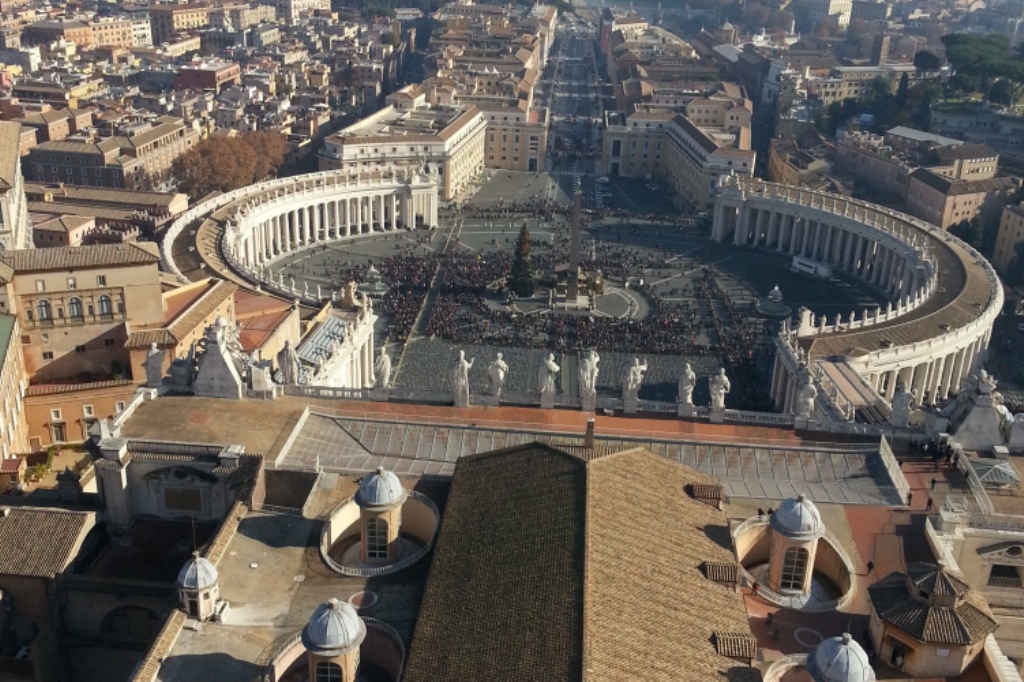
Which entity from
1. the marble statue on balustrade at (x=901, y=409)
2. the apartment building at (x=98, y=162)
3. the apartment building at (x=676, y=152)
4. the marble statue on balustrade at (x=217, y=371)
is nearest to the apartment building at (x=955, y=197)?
the apartment building at (x=676, y=152)

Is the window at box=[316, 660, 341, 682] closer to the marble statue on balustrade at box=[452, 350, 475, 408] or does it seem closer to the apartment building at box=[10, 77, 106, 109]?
the marble statue on balustrade at box=[452, 350, 475, 408]

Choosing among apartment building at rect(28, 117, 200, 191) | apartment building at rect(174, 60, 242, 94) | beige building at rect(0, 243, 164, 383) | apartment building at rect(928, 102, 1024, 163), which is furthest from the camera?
apartment building at rect(174, 60, 242, 94)

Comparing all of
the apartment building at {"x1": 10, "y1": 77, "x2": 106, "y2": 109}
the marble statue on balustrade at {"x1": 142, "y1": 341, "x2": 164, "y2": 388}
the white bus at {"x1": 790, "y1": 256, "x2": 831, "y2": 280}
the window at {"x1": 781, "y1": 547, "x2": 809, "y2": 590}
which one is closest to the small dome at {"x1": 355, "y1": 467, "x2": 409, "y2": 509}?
the window at {"x1": 781, "y1": 547, "x2": 809, "y2": 590}

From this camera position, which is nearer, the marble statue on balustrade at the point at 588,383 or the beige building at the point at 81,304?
the marble statue on balustrade at the point at 588,383

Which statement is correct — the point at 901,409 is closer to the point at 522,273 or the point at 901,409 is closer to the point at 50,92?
the point at 522,273

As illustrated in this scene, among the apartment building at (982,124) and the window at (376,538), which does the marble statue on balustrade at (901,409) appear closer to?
the window at (376,538)

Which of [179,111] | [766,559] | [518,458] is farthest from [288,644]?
[179,111]
